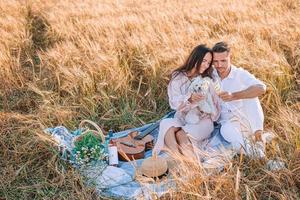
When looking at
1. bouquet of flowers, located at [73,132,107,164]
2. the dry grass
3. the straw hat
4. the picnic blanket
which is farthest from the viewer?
bouquet of flowers, located at [73,132,107,164]

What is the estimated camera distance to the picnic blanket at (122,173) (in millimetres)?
3105

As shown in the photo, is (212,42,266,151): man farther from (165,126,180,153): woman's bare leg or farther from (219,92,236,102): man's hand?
(165,126,180,153): woman's bare leg

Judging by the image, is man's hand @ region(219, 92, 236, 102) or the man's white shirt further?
the man's white shirt

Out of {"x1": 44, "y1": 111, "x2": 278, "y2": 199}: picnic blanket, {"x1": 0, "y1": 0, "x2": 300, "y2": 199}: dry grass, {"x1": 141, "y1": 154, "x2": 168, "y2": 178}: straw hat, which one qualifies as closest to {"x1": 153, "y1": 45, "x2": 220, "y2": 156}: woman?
{"x1": 44, "y1": 111, "x2": 278, "y2": 199}: picnic blanket

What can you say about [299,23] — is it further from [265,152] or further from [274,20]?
[265,152]

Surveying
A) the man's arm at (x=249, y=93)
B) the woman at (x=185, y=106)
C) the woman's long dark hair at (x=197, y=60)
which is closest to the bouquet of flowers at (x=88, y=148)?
the woman at (x=185, y=106)

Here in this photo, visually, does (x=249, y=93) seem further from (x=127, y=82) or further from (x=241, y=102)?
(x=127, y=82)

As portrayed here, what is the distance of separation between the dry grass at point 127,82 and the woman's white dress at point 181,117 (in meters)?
0.57

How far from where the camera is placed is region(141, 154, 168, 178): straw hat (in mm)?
3359

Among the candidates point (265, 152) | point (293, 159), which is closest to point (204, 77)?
point (265, 152)

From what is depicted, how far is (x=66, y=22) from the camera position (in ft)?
25.1

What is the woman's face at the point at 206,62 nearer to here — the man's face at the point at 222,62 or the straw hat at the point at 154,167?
the man's face at the point at 222,62

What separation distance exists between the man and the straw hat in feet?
2.06

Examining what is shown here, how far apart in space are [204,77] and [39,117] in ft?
5.14
